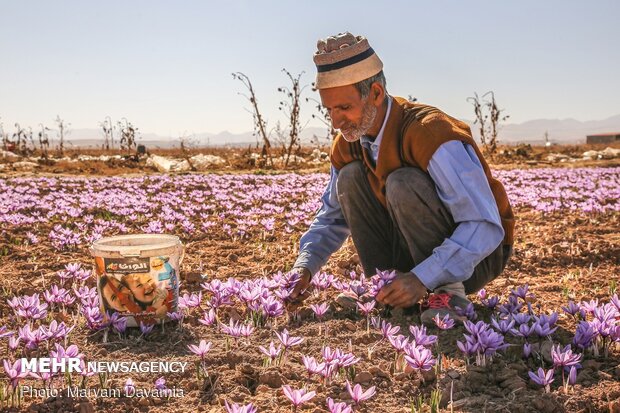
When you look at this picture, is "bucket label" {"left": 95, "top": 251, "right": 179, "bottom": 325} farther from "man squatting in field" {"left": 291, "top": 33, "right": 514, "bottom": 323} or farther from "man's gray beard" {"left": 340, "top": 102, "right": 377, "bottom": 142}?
"man's gray beard" {"left": 340, "top": 102, "right": 377, "bottom": 142}

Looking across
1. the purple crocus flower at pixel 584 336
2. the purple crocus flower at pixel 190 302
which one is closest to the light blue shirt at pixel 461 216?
the purple crocus flower at pixel 584 336

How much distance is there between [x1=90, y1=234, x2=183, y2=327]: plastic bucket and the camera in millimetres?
2912

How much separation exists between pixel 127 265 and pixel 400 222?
1.51 metres

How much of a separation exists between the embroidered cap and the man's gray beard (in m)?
0.18

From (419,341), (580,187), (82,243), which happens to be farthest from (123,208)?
(580,187)

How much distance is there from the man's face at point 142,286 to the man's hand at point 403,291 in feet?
3.92

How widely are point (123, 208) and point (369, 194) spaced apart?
5.35 metres

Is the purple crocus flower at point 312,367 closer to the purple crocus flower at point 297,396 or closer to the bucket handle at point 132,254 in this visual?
the purple crocus flower at point 297,396

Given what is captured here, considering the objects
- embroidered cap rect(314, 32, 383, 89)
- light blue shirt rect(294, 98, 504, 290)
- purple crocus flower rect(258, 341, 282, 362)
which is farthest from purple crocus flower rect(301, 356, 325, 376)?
embroidered cap rect(314, 32, 383, 89)

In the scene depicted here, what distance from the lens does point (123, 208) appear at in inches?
314

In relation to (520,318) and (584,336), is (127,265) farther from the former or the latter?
(584,336)

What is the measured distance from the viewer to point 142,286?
296cm

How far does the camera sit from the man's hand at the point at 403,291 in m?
2.87

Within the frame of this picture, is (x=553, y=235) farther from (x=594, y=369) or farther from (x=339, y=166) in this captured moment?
(x=594, y=369)
